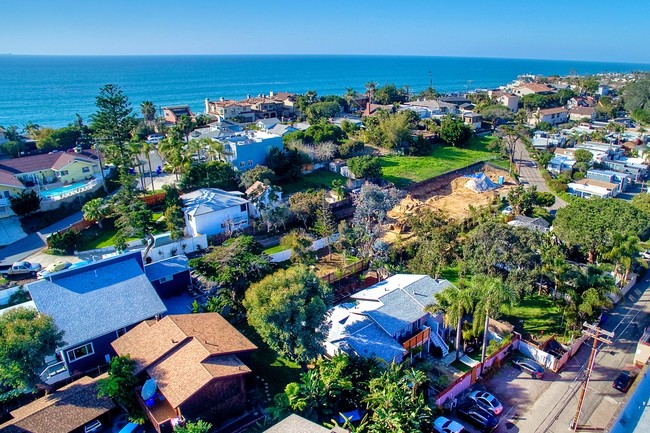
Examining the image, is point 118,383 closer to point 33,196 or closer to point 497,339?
point 497,339

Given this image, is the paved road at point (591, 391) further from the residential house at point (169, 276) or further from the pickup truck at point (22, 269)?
the pickup truck at point (22, 269)

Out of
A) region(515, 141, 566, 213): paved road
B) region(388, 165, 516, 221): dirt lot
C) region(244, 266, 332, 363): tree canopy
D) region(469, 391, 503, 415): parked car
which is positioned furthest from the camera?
region(515, 141, 566, 213): paved road

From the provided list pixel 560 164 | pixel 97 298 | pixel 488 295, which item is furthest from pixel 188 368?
pixel 560 164

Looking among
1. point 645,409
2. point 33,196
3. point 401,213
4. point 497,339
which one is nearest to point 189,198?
point 33,196

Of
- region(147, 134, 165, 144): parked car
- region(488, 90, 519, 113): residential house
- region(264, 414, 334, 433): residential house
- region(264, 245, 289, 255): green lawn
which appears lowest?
region(264, 245, 289, 255): green lawn

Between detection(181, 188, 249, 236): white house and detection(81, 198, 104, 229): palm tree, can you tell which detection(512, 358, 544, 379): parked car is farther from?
detection(81, 198, 104, 229): palm tree

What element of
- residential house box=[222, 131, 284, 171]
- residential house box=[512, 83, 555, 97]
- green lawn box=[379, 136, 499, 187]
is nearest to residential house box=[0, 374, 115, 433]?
residential house box=[222, 131, 284, 171]
